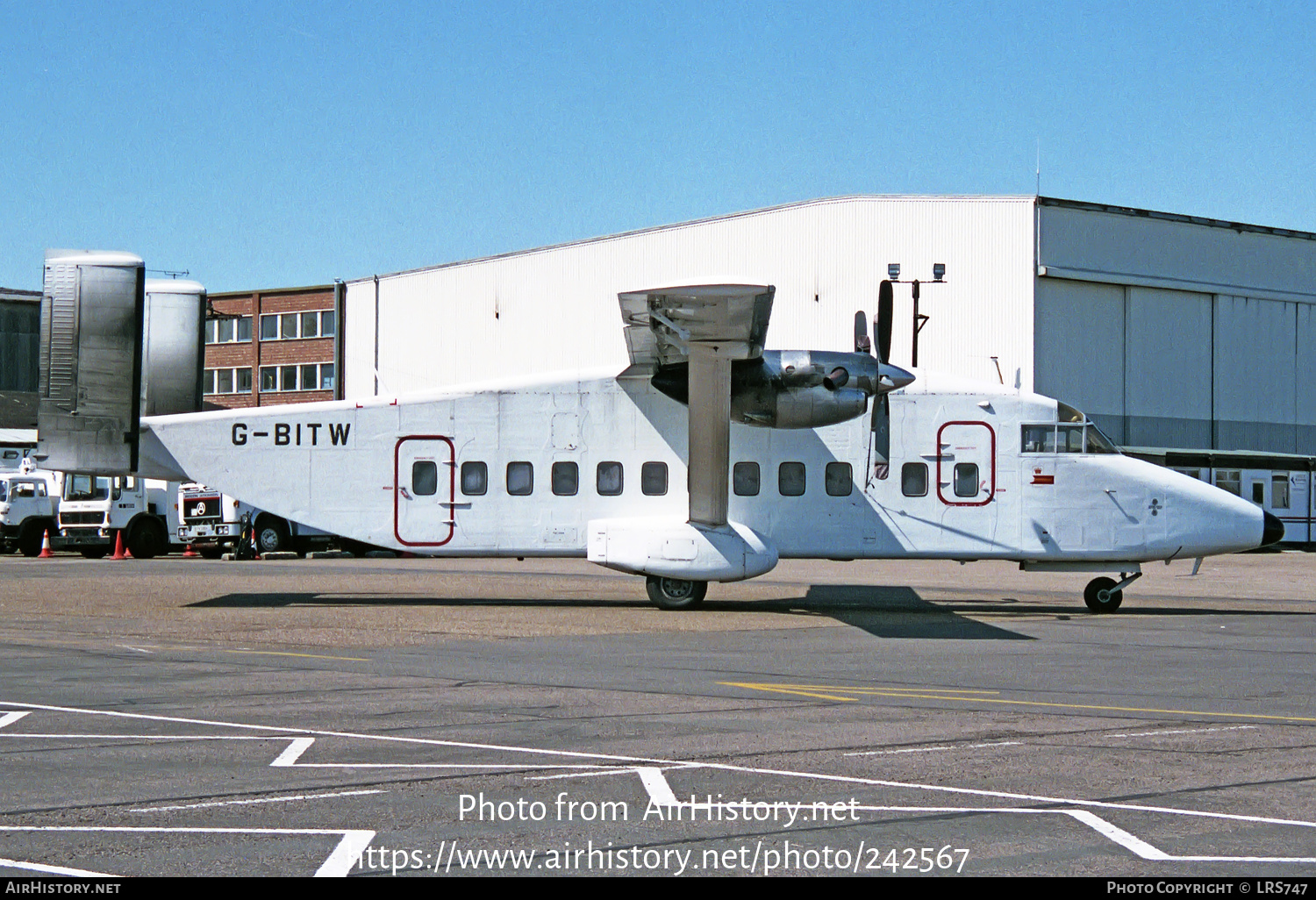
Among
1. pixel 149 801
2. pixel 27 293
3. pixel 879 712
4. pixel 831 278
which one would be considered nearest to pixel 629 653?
pixel 879 712

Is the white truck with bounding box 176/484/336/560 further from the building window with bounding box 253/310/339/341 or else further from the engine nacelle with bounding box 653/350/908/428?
the building window with bounding box 253/310/339/341

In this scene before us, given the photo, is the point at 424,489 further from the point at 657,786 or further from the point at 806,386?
the point at 657,786

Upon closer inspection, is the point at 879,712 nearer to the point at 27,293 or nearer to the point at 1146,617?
the point at 1146,617

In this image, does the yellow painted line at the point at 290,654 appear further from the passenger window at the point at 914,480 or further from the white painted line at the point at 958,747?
the passenger window at the point at 914,480

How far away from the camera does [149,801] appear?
21.8 feet

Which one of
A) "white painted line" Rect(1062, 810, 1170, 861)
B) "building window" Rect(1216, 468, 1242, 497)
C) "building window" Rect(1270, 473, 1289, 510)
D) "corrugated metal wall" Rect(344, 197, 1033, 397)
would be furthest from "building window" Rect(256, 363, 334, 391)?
"white painted line" Rect(1062, 810, 1170, 861)

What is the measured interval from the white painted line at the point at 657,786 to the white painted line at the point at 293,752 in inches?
81.7

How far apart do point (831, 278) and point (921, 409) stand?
36.4 m

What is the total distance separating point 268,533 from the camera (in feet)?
132

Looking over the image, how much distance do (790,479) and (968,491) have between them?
282cm

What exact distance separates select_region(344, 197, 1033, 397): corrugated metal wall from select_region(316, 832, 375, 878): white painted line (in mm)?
42520

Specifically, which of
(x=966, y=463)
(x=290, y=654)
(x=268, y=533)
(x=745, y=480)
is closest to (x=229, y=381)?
(x=268, y=533)

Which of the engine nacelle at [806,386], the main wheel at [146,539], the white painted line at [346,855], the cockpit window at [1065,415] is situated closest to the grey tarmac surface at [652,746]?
the white painted line at [346,855]

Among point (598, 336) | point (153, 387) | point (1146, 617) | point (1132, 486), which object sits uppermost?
point (598, 336)
